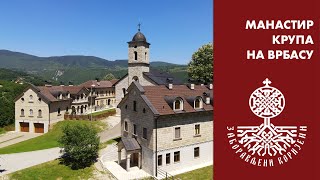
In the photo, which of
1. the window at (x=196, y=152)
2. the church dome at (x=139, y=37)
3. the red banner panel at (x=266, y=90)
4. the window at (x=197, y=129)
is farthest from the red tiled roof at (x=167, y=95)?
the red banner panel at (x=266, y=90)

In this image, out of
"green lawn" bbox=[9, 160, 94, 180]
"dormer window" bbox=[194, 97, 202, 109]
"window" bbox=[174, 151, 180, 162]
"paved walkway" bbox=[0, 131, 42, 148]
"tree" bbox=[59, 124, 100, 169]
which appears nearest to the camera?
"green lawn" bbox=[9, 160, 94, 180]

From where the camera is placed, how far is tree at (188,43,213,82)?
59666 mm

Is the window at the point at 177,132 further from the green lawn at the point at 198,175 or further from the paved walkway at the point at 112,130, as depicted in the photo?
the paved walkway at the point at 112,130

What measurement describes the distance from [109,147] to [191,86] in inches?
524

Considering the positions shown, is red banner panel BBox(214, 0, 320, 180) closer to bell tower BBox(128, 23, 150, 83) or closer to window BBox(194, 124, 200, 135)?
window BBox(194, 124, 200, 135)

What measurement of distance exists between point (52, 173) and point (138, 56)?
100 feet

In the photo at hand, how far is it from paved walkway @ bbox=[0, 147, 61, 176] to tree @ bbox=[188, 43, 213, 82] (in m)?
33.7

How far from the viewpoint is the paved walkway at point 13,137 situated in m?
44.1

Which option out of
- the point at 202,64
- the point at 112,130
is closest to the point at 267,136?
the point at 112,130

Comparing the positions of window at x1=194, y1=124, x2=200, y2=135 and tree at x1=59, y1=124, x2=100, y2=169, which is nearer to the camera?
tree at x1=59, y1=124, x2=100, y2=169

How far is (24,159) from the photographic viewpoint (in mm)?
33344

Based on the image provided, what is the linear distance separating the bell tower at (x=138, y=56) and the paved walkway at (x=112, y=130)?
9.00 metres

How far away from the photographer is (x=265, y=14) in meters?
6.05

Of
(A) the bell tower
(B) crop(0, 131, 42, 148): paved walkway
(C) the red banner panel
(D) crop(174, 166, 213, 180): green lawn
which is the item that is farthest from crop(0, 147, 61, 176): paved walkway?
(C) the red banner panel
